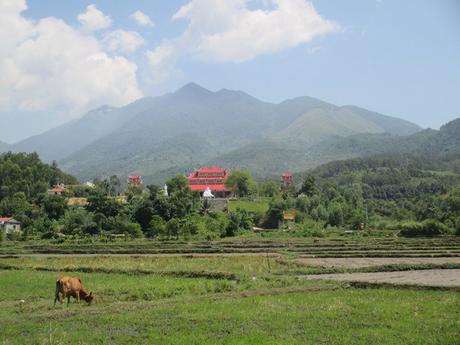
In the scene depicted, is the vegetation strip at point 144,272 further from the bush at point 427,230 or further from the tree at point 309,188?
the tree at point 309,188

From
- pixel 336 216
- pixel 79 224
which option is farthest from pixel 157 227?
pixel 336 216

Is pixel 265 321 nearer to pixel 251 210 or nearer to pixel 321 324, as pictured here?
pixel 321 324

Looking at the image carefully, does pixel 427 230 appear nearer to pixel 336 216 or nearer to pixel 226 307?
pixel 336 216

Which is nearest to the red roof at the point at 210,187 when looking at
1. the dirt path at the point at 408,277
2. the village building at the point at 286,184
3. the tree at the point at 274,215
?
the village building at the point at 286,184

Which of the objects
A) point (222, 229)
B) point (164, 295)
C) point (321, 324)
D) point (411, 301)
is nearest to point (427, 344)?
point (321, 324)

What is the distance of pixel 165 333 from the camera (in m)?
14.9

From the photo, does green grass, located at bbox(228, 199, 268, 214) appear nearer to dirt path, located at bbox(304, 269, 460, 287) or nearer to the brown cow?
dirt path, located at bbox(304, 269, 460, 287)

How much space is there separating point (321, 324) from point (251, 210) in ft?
225

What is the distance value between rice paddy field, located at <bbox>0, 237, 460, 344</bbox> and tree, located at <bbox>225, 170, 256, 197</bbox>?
68857mm

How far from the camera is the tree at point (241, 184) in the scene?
105 meters

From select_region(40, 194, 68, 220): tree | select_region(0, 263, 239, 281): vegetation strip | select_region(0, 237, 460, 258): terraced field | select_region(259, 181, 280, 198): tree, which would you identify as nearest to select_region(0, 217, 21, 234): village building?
select_region(40, 194, 68, 220): tree

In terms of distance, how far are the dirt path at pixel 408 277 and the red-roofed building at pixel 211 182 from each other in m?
76.7

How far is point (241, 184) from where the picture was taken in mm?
104875

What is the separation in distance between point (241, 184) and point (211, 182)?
1285cm
